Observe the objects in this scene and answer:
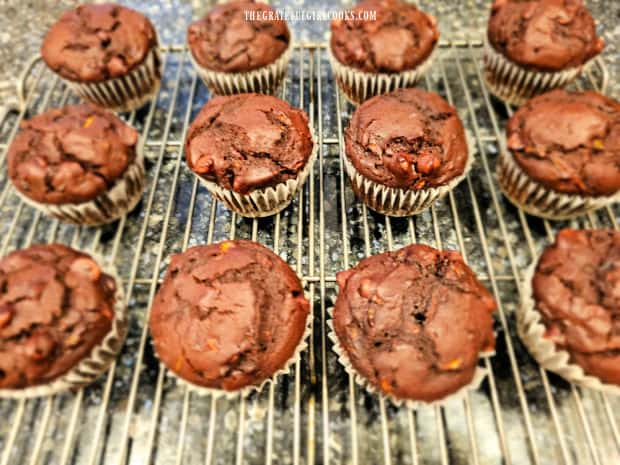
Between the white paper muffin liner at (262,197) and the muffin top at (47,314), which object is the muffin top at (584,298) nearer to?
the white paper muffin liner at (262,197)

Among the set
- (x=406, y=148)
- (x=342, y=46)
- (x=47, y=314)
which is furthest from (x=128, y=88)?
(x=406, y=148)

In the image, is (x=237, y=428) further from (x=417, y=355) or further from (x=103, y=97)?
(x=103, y=97)

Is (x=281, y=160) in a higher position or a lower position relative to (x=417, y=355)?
higher

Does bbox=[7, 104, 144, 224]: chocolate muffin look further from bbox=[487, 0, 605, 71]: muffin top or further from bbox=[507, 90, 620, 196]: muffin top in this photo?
bbox=[487, 0, 605, 71]: muffin top

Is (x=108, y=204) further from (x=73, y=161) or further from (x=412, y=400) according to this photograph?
(x=412, y=400)

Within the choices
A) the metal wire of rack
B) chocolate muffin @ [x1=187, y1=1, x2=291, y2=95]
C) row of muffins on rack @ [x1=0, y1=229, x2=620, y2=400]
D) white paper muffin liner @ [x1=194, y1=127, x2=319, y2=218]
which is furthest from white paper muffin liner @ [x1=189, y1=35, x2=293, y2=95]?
row of muffins on rack @ [x1=0, y1=229, x2=620, y2=400]

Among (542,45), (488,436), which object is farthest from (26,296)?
(542,45)

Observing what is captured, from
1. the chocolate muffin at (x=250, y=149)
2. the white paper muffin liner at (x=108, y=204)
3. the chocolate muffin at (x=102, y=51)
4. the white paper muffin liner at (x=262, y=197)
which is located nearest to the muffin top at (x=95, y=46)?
the chocolate muffin at (x=102, y=51)
